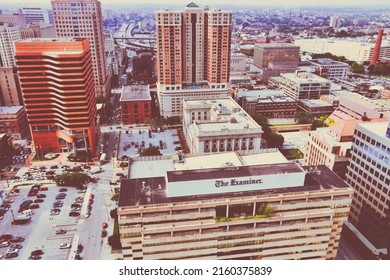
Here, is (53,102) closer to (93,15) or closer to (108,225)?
(108,225)

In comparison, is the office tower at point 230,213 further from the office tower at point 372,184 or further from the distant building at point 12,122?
the distant building at point 12,122

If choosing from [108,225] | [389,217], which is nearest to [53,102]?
[108,225]

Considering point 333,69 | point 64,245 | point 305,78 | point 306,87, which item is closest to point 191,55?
point 306,87

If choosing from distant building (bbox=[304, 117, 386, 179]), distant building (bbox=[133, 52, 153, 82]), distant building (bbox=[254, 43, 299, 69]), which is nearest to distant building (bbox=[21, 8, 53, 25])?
distant building (bbox=[133, 52, 153, 82])

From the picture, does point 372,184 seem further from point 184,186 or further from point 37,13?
point 37,13

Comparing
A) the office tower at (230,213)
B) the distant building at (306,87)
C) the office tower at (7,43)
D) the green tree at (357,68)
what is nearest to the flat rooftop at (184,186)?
the office tower at (230,213)

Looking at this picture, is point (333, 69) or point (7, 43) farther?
point (333, 69)
